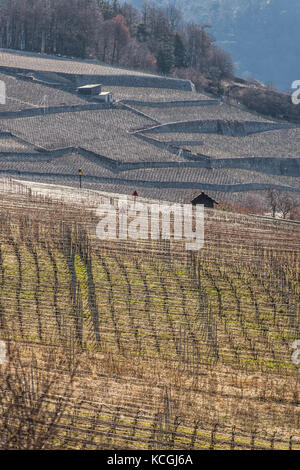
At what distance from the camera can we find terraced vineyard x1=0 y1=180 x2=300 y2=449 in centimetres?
824

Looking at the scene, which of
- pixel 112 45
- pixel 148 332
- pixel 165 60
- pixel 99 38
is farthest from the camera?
pixel 112 45

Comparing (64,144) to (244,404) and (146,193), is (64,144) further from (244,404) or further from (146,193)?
(244,404)

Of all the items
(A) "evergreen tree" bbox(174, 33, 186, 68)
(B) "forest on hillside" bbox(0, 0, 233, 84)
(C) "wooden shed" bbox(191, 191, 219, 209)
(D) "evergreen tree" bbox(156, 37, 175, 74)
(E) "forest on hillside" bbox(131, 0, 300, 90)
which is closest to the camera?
(C) "wooden shed" bbox(191, 191, 219, 209)

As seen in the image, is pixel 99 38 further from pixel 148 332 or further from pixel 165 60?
pixel 148 332

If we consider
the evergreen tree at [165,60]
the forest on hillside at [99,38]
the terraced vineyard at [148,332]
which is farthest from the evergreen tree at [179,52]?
the terraced vineyard at [148,332]

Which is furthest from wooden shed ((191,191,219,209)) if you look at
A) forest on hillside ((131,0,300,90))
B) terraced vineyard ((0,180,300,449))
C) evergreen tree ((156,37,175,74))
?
forest on hillside ((131,0,300,90))

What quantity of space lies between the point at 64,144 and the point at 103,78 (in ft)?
39.1

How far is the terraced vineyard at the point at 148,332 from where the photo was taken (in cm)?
824

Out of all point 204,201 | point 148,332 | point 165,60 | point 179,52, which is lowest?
point 148,332

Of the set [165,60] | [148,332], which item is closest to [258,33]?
[165,60]

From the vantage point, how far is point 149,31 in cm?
5894

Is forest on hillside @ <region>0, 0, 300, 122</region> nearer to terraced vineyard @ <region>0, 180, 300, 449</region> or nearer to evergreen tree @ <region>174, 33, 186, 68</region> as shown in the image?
evergreen tree @ <region>174, 33, 186, 68</region>

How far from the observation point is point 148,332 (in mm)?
10445

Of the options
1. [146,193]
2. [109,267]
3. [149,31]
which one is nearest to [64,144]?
[146,193]
